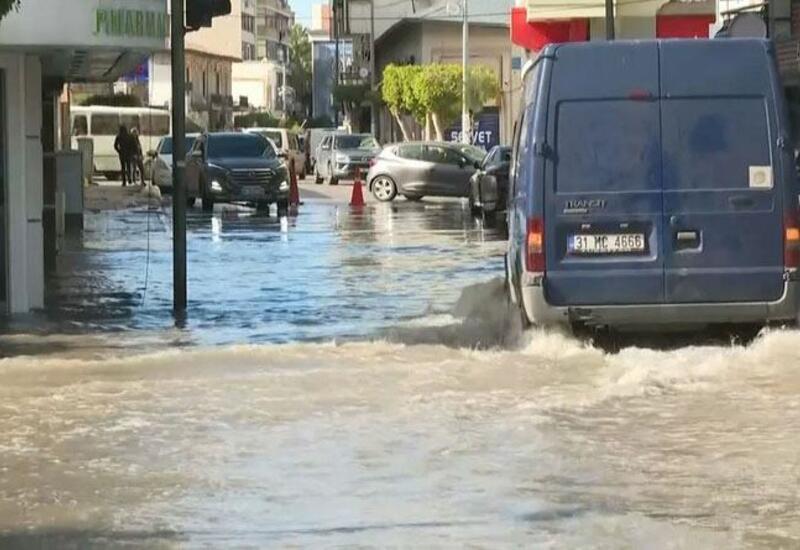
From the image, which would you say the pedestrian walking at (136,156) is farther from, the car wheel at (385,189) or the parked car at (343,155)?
the car wheel at (385,189)

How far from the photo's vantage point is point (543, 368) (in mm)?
12156

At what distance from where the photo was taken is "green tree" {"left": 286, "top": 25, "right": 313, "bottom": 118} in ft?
521

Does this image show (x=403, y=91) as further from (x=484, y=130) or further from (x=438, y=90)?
(x=484, y=130)

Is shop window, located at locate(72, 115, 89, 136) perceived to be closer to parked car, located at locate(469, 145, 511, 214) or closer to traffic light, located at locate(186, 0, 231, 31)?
parked car, located at locate(469, 145, 511, 214)

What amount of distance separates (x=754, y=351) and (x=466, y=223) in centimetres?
1940

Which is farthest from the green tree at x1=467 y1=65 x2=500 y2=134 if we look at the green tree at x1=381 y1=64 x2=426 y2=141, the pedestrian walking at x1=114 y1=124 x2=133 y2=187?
the pedestrian walking at x1=114 y1=124 x2=133 y2=187

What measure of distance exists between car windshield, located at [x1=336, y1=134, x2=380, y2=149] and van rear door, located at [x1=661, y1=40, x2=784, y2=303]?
41.2 meters

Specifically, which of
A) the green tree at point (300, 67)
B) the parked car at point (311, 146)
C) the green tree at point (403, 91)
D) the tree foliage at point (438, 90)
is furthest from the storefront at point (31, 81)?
the green tree at point (300, 67)

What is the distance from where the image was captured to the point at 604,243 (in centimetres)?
1247

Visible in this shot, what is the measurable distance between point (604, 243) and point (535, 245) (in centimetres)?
50

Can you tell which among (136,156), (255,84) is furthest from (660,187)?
(255,84)

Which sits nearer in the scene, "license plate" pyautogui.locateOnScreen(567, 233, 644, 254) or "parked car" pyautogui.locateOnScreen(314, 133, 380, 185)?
"license plate" pyautogui.locateOnScreen(567, 233, 644, 254)

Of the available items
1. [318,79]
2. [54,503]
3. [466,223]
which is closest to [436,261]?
[466,223]

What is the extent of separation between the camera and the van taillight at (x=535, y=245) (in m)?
12.4
